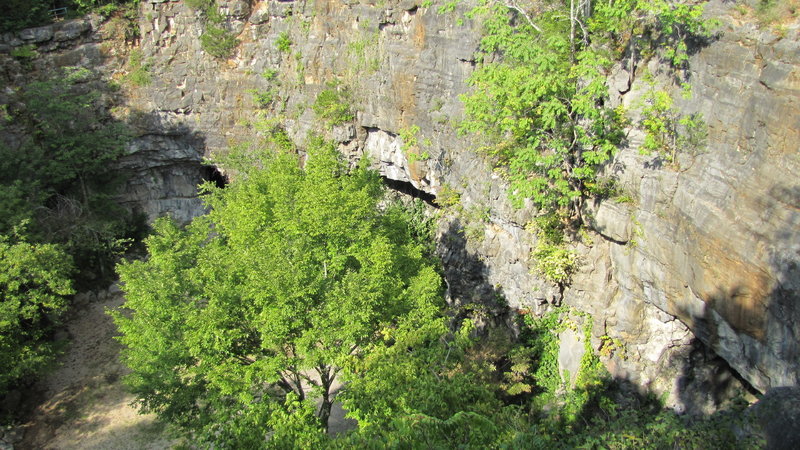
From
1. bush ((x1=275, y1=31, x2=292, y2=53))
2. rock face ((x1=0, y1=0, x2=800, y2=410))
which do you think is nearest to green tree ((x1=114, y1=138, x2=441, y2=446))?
rock face ((x1=0, y1=0, x2=800, y2=410))

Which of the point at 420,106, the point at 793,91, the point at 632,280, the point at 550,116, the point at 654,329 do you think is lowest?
the point at 654,329

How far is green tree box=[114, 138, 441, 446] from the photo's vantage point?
12.3 meters

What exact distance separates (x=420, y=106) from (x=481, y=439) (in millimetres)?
13932

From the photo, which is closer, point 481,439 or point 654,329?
point 481,439

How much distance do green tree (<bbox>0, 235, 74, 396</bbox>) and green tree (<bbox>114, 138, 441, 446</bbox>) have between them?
402cm

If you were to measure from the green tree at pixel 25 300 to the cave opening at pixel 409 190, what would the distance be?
477 inches

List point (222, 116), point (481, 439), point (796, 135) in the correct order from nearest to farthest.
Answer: point (481, 439)
point (796, 135)
point (222, 116)

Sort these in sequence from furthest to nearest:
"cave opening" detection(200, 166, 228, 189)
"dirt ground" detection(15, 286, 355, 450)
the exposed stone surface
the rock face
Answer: "cave opening" detection(200, 166, 228, 189)
"dirt ground" detection(15, 286, 355, 450)
the exposed stone surface
the rock face

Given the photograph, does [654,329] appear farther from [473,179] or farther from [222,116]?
[222,116]

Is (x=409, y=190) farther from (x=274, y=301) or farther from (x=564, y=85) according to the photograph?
(x=564, y=85)

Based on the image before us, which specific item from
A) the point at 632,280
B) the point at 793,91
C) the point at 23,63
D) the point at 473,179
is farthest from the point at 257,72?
the point at 793,91

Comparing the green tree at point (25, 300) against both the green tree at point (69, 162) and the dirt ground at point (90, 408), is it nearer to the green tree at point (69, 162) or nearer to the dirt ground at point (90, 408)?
the dirt ground at point (90, 408)

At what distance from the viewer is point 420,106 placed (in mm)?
19078

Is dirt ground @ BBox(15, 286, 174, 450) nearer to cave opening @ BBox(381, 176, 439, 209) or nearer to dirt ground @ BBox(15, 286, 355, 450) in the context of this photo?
dirt ground @ BBox(15, 286, 355, 450)
